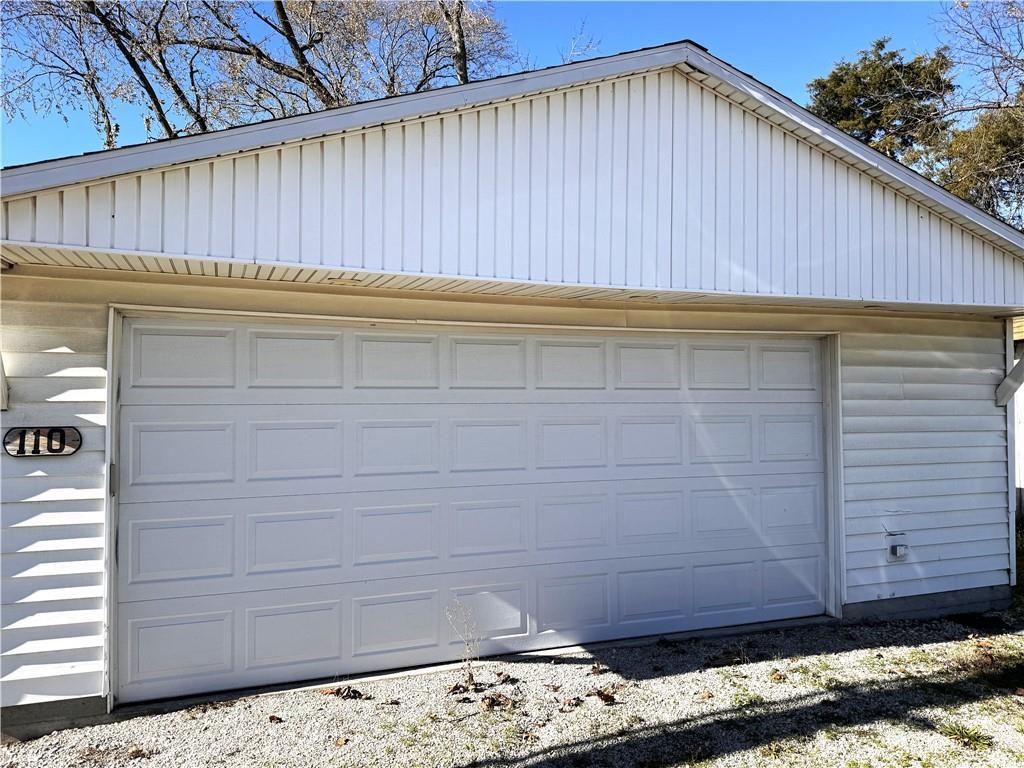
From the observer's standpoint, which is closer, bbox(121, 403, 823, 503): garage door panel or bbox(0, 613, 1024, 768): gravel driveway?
bbox(0, 613, 1024, 768): gravel driveway

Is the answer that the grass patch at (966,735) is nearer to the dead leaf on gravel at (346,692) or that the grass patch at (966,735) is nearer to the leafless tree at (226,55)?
the dead leaf on gravel at (346,692)

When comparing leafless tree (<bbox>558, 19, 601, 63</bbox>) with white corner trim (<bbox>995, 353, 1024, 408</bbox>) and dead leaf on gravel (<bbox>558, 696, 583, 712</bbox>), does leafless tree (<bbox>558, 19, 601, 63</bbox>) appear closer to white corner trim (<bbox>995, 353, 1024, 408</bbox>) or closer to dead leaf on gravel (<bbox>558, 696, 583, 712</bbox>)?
white corner trim (<bbox>995, 353, 1024, 408</bbox>)

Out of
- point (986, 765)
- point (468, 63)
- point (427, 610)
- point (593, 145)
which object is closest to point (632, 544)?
point (427, 610)

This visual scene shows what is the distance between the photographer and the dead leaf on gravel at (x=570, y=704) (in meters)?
4.18

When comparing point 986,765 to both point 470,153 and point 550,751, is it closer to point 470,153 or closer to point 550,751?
point 550,751

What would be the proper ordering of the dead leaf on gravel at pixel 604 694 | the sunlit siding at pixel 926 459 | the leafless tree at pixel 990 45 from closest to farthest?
1. the dead leaf on gravel at pixel 604 694
2. the sunlit siding at pixel 926 459
3. the leafless tree at pixel 990 45

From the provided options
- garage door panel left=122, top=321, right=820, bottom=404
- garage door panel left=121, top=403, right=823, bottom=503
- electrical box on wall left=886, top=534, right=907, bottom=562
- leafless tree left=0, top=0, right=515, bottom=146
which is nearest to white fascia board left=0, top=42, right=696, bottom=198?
garage door panel left=122, top=321, right=820, bottom=404

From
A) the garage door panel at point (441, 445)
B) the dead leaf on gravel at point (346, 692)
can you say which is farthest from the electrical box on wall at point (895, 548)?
the dead leaf on gravel at point (346, 692)

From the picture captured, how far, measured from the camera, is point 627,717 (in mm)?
4074

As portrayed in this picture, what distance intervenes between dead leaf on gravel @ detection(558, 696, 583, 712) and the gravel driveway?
0.5 inches

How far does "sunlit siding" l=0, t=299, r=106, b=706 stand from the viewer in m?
3.78

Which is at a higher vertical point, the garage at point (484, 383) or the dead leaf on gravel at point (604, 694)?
the garage at point (484, 383)

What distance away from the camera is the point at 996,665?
4.92 meters

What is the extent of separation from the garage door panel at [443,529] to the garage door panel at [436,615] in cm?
9
